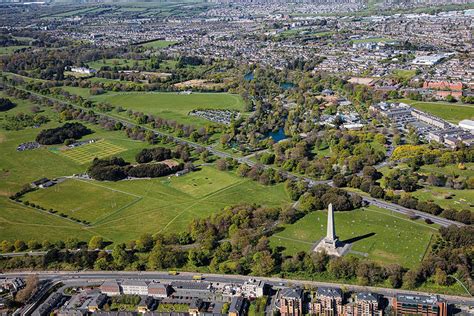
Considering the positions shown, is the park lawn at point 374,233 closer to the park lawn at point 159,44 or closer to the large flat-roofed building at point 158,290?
the large flat-roofed building at point 158,290

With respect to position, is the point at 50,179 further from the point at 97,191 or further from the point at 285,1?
the point at 285,1

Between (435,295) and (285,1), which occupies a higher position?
(285,1)

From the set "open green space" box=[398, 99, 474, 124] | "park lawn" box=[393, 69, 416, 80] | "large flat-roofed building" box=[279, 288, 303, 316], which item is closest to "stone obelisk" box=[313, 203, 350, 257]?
"large flat-roofed building" box=[279, 288, 303, 316]

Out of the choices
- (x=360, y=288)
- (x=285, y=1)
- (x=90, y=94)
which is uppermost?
(x=285, y=1)

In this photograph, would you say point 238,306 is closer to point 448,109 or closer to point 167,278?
point 167,278

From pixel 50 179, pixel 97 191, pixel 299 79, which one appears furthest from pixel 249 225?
pixel 299 79

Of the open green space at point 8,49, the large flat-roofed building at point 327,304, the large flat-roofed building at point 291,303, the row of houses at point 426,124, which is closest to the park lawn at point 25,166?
the large flat-roofed building at point 291,303

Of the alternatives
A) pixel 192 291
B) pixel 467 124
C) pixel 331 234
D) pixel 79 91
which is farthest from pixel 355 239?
pixel 79 91

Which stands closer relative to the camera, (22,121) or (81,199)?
(81,199)
